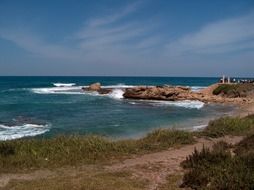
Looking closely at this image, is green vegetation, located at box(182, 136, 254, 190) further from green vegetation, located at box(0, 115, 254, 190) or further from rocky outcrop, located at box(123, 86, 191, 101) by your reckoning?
rocky outcrop, located at box(123, 86, 191, 101)

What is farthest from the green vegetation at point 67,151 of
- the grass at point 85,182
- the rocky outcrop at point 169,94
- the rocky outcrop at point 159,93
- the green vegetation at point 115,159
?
the rocky outcrop at point 159,93

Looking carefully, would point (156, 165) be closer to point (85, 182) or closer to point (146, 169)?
point (146, 169)

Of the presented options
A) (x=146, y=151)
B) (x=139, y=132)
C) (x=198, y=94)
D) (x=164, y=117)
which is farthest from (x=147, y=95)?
(x=146, y=151)

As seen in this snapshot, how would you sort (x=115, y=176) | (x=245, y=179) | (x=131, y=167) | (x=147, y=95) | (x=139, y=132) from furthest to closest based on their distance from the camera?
1. (x=147, y=95)
2. (x=139, y=132)
3. (x=131, y=167)
4. (x=115, y=176)
5. (x=245, y=179)

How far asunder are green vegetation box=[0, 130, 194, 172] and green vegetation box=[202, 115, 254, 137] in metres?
2.60

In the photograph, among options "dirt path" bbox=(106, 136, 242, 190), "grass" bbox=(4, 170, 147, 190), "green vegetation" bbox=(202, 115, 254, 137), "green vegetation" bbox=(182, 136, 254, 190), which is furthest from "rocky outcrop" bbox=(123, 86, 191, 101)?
"grass" bbox=(4, 170, 147, 190)

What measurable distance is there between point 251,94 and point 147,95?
42.4 ft

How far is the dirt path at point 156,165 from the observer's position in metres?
11.5

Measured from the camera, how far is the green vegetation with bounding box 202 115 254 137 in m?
18.3

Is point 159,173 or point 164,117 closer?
point 159,173

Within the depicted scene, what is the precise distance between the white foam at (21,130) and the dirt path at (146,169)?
10.3 metres

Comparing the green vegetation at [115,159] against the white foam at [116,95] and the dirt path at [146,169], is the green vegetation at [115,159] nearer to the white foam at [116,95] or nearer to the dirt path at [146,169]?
the dirt path at [146,169]

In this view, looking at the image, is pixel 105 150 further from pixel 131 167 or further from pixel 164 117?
pixel 164 117

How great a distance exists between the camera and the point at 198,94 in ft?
171
